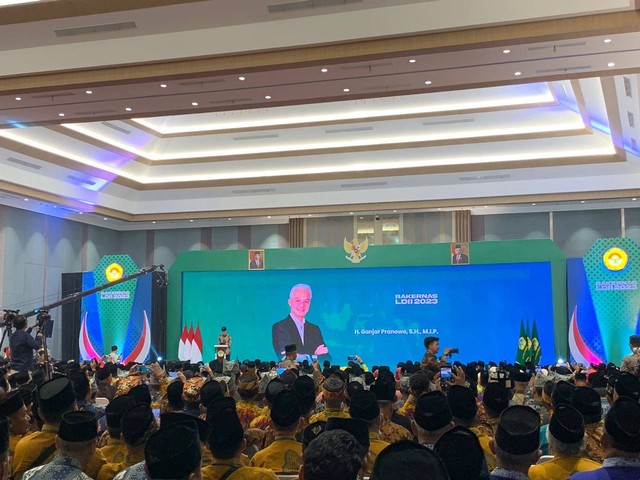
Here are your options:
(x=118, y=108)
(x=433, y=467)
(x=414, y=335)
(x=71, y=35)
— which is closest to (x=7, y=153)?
(x=118, y=108)

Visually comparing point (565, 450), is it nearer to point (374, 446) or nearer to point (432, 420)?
point (432, 420)

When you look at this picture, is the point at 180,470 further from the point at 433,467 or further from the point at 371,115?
the point at 371,115

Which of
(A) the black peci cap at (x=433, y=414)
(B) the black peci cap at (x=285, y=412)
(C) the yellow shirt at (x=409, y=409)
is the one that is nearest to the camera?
(A) the black peci cap at (x=433, y=414)

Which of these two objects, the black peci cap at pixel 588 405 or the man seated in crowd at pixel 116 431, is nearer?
the man seated in crowd at pixel 116 431

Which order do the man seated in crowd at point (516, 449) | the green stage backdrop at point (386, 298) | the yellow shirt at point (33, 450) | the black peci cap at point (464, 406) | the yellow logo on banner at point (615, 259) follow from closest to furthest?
1. the man seated in crowd at point (516, 449)
2. the yellow shirt at point (33, 450)
3. the black peci cap at point (464, 406)
4. the yellow logo on banner at point (615, 259)
5. the green stage backdrop at point (386, 298)

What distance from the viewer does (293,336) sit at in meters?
17.4

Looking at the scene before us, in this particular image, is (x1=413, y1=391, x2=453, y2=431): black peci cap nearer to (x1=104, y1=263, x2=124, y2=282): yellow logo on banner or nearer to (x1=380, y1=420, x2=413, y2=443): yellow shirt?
(x1=380, y1=420, x2=413, y2=443): yellow shirt

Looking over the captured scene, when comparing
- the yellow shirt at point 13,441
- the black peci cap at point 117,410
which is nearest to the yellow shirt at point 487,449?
the black peci cap at point 117,410

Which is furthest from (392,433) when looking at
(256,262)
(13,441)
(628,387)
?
(256,262)

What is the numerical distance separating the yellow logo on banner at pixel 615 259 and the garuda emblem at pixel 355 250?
5.25 m

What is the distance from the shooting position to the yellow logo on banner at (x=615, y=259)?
1470 centimetres

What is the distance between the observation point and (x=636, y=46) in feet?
26.9

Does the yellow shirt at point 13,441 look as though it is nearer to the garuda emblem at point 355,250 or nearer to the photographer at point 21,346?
the photographer at point 21,346

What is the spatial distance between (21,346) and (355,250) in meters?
9.54
